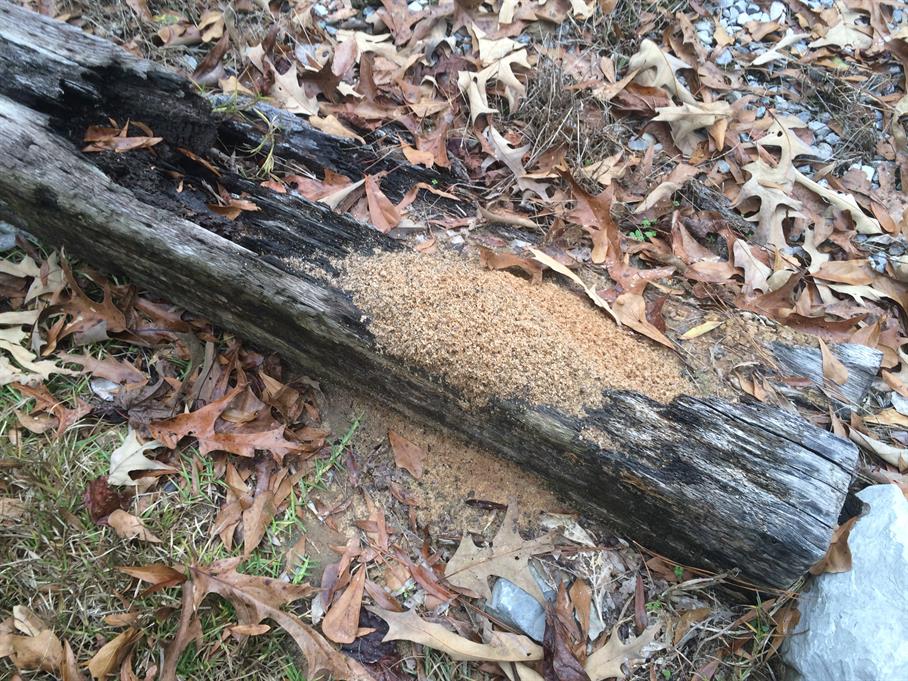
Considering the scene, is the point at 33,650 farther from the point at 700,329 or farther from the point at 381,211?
the point at 700,329

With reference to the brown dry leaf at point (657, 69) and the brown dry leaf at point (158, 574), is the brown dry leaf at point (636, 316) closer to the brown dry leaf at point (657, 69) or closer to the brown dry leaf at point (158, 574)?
the brown dry leaf at point (657, 69)

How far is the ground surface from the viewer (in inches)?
81.4

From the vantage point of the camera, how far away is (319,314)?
211cm

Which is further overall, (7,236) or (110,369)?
(7,236)

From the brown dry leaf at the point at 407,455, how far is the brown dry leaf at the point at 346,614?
1.31 feet

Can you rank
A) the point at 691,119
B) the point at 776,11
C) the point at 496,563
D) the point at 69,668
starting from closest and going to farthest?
the point at 69,668 < the point at 496,563 < the point at 691,119 < the point at 776,11

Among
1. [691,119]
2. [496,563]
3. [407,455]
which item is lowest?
[496,563]

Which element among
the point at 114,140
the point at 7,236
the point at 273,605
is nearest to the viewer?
the point at 273,605

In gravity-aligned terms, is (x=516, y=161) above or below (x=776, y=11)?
below

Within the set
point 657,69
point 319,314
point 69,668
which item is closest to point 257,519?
point 69,668

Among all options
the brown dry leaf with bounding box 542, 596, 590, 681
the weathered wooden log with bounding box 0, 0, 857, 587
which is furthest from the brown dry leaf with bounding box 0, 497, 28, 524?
the brown dry leaf with bounding box 542, 596, 590, 681

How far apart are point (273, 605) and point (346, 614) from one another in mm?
241

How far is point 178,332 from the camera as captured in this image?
2602 mm

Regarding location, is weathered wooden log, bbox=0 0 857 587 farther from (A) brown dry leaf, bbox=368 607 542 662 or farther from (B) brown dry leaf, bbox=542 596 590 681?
(A) brown dry leaf, bbox=368 607 542 662
